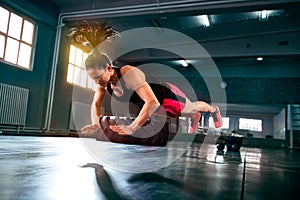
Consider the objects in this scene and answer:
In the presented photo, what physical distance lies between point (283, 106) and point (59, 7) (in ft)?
24.0

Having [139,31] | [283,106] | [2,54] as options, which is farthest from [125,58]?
[283,106]

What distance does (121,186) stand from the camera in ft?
2.07

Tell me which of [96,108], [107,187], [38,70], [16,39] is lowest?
[107,187]

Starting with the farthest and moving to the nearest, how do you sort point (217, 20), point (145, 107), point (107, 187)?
point (217, 20)
point (145, 107)
point (107, 187)

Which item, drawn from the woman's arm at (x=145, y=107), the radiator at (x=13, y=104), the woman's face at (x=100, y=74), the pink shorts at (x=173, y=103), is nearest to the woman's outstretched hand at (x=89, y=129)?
the woman's arm at (x=145, y=107)

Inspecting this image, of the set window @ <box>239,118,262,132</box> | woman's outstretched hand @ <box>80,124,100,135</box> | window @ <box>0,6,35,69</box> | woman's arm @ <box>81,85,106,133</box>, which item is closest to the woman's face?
woman's arm @ <box>81,85,106,133</box>

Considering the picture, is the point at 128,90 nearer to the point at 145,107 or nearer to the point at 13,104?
the point at 145,107

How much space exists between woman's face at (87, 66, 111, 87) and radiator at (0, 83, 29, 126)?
331 centimetres

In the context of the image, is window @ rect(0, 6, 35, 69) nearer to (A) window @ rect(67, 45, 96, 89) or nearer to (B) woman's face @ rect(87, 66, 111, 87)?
(A) window @ rect(67, 45, 96, 89)

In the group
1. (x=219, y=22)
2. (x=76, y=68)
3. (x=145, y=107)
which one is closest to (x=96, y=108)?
(x=145, y=107)

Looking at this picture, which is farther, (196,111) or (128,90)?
(196,111)

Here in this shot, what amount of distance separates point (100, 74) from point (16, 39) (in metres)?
3.88

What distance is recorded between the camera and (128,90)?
1688mm

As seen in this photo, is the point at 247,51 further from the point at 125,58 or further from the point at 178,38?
the point at 125,58
